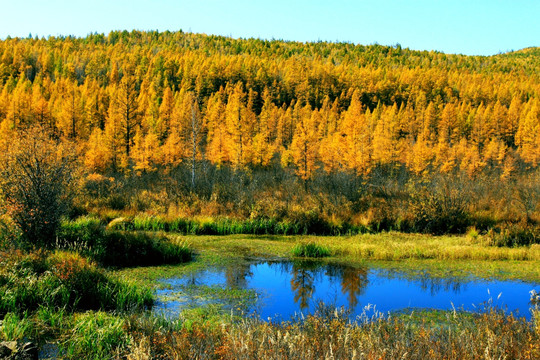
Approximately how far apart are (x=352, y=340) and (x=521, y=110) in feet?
323

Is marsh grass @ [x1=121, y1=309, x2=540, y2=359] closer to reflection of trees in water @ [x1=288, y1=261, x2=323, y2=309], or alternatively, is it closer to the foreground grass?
the foreground grass

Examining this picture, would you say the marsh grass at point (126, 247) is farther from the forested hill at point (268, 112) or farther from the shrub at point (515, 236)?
the forested hill at point (268, 112)

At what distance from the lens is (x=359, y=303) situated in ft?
34.1

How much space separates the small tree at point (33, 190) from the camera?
11.6m

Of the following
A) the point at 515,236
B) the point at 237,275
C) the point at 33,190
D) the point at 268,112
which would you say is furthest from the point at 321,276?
the point at 268,112

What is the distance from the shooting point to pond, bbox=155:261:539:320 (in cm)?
998

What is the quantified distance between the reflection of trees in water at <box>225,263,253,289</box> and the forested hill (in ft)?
68.4

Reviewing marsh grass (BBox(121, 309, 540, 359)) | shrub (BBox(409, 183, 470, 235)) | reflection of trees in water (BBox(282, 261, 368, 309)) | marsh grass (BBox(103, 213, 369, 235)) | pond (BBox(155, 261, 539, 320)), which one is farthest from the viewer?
shrub (BBox(409, 183, 470, 235))

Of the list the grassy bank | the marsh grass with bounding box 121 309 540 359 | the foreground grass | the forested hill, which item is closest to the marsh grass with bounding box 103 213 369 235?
the grassy bank

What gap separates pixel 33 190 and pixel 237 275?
6.31 metres

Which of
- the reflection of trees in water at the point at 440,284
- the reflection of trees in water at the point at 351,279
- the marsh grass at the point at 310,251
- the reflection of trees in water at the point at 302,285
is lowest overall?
the reflection of trees in water at the point at 302,285

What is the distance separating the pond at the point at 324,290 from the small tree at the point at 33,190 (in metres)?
3.80

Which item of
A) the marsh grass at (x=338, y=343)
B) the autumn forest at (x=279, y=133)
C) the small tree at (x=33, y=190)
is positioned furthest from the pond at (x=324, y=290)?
the autumn forest at (x=279, y=133)

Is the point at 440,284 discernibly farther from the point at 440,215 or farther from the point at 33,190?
the point at 33,190
